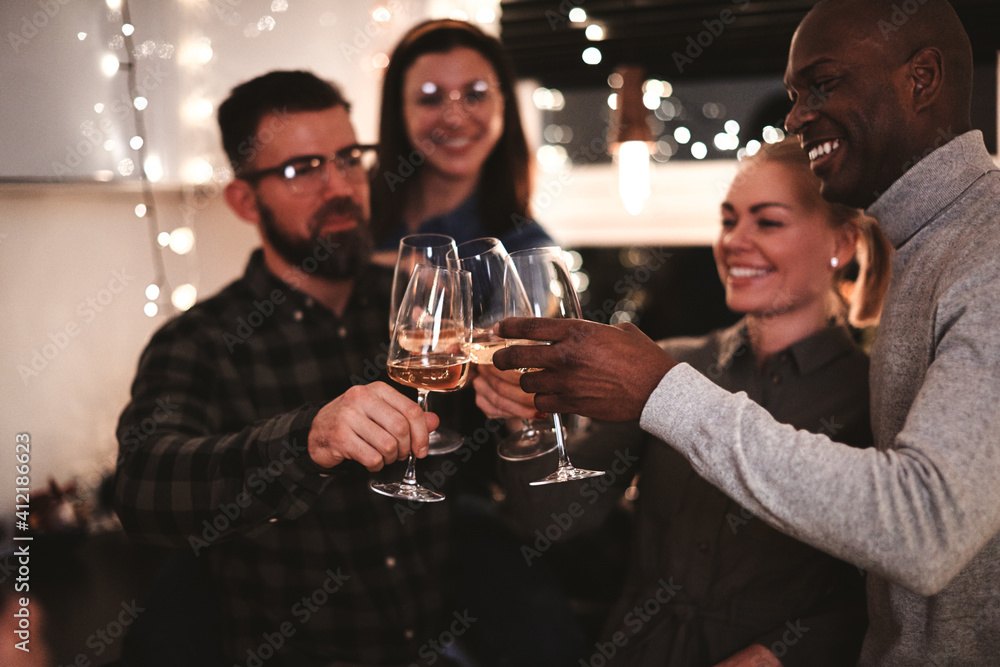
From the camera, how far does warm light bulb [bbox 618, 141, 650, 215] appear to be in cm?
268

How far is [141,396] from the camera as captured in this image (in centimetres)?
131

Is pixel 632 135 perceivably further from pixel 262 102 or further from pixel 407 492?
pixel 407 492

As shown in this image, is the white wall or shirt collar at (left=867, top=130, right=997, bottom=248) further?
the white wall

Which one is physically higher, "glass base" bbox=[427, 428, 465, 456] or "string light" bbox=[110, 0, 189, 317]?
"string light" bbox=[110, 0, 189, 317]

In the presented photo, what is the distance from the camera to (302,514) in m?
1.27

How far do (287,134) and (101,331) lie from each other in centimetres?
68

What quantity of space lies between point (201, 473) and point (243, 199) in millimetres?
707

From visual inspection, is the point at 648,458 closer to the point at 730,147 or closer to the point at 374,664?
the point at 374,664
